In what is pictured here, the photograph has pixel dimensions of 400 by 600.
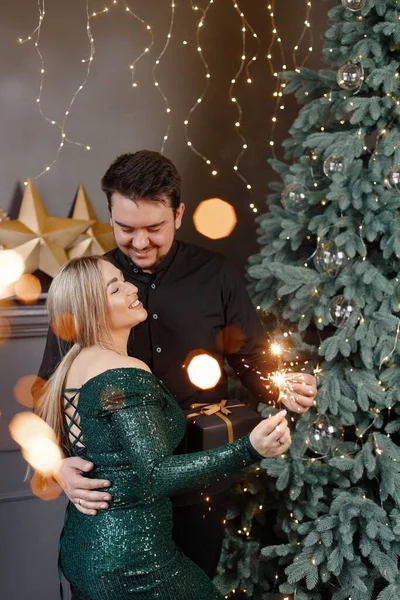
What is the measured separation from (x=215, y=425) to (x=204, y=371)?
1.08 feet

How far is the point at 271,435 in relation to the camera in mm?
1586

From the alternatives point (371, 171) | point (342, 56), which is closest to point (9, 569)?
point (371, 171)

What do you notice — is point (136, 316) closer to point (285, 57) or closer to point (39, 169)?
point (39, 169)

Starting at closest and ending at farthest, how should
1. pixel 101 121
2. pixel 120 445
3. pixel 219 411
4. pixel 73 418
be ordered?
pixel 120 445
pixel 73 418
pixel 219 411
pixel 101 121

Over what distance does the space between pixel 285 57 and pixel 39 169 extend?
1.31 m

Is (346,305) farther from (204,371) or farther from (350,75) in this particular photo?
(350,75)

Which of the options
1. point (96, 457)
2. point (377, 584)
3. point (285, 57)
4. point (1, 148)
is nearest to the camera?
point (96, 457)

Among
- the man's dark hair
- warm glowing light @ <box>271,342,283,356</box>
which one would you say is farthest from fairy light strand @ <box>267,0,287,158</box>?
the man's dark hair

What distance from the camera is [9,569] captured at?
2.97 meters

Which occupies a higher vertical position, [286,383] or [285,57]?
[285,57]

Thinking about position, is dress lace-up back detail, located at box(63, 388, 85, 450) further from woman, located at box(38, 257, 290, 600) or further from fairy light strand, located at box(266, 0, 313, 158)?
fairy light strand, located at box(266, 0, 313, 158)

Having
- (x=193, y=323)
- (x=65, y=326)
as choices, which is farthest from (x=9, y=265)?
(x=65, y=326)

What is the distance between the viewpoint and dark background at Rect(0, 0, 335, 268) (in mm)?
2988

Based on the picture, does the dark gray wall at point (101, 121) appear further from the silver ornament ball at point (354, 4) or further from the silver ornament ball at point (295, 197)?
the silver ornament ball at point (354, 4)
